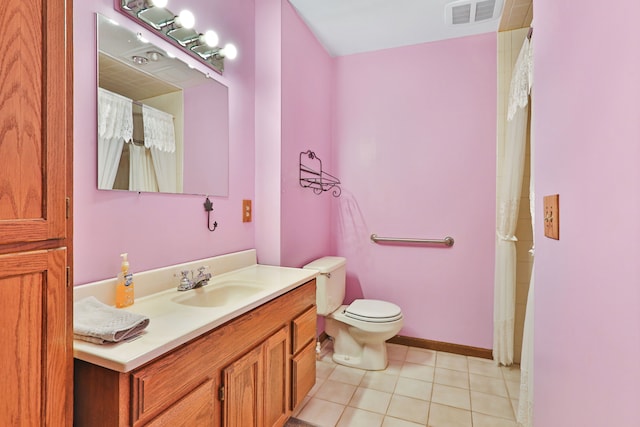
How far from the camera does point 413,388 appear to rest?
6.63 feet

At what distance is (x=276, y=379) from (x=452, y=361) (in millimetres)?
1575

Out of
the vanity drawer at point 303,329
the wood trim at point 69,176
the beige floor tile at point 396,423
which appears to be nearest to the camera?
the wood trim at point 69,176

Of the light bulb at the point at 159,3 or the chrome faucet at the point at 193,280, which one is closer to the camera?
the light bulb at the point at 159,3

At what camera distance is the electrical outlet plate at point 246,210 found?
1982 mm

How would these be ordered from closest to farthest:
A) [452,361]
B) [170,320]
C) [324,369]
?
[170,320] < [324,369] < [452,361]

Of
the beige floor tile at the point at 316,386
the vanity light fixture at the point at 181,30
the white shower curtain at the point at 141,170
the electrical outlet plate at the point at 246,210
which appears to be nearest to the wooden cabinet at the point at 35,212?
the white shower curtain at the point at 141,170

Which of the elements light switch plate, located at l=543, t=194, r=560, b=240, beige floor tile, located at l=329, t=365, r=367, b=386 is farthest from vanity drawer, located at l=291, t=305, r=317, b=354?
light switch plate, located at l=543, t=194, r=560, b=240

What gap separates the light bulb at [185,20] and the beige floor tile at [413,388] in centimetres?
234

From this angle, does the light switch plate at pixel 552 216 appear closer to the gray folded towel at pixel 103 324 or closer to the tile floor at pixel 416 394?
the gray folded towel at pixel 103 324

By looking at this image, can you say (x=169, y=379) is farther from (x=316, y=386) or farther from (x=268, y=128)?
(x=268, y=128)

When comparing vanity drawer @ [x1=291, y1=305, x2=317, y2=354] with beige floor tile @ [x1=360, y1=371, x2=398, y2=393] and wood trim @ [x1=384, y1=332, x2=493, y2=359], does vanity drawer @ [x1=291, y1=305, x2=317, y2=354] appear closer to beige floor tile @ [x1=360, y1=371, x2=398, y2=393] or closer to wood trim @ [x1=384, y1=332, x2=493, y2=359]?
beige floor tile @ [x1=360, y1=371, x2=398, y2=393]

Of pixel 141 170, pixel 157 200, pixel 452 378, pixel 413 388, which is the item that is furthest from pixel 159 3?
pixel 452 378

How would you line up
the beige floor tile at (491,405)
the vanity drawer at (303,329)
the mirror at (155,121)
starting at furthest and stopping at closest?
the beige floor tile at (491,405)
the vanity drawer at (303,329)
the mirror at (155,121)

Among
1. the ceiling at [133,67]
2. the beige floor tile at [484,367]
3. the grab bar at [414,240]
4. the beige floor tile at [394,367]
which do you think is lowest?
the beige floor tile at [484,367]
